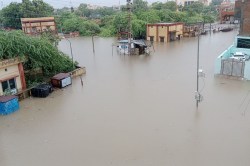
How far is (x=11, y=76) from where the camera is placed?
797 inches

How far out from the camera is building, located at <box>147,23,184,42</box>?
46031mm

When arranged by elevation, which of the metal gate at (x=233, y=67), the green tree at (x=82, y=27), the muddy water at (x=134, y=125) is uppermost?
the green tree at (x=82, y=27)

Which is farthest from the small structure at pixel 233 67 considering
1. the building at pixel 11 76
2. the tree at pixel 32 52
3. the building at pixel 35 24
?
the building at pixel 35 24

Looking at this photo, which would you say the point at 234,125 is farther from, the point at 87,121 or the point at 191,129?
the point at 87,121

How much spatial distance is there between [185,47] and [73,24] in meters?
32.9

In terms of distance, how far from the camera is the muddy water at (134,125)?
1230cm

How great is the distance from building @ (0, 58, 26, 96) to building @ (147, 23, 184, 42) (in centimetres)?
3010

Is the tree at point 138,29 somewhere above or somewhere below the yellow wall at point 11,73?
above

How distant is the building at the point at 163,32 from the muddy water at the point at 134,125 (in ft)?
71.6

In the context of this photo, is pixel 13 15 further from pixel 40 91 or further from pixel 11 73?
pixel 40 91

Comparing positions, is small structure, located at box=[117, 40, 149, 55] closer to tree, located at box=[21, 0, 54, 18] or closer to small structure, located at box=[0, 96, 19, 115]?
small structure, located at box=[0, 96, 19, 115]

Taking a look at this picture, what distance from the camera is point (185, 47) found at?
40938mm

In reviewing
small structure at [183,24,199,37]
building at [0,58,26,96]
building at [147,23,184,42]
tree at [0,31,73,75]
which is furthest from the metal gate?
small structure at [183,24,199,37]

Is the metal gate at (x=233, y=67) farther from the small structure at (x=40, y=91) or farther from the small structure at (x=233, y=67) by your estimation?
the small structure at (x=40, y=91)
